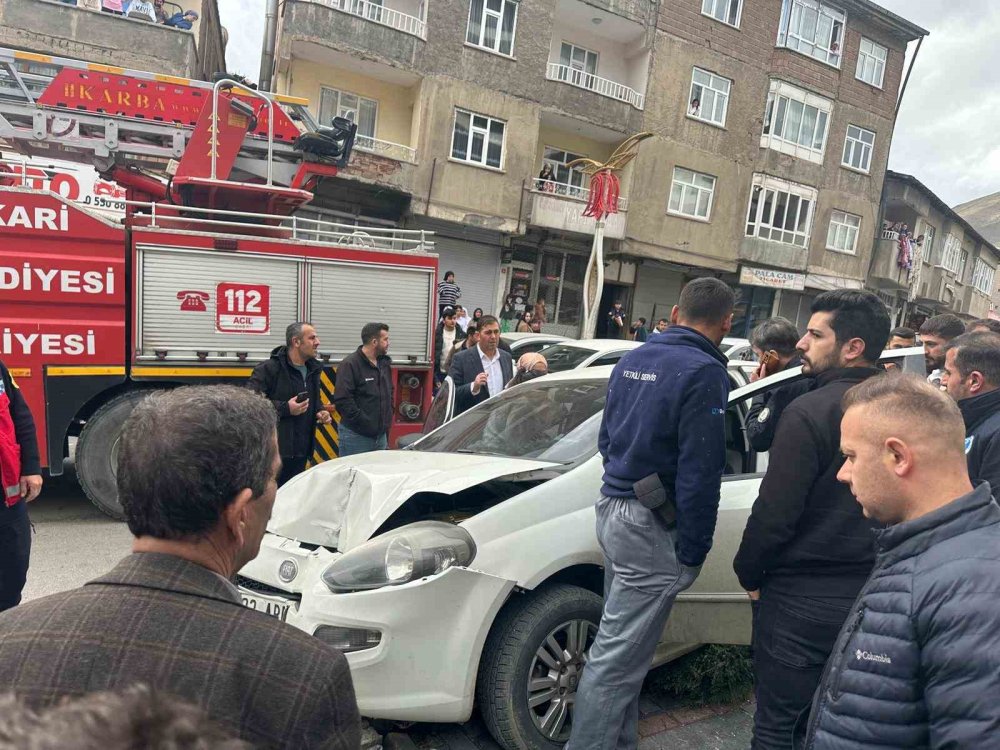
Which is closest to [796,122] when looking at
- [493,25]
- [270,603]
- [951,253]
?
[493,25]

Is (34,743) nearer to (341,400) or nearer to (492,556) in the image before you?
(492,556)

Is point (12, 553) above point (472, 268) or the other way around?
the other way around

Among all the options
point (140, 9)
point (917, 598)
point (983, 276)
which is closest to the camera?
point (917, 598)

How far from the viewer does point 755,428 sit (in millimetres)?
3080

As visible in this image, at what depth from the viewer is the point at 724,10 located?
19.6 m

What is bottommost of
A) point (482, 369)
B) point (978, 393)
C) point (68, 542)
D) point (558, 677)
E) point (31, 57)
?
point (68, 542)

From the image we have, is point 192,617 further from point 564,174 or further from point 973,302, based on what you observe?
point 973,302

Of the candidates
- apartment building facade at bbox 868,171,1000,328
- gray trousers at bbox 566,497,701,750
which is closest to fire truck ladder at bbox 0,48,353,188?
gray trousers at bbox 566,497,701,750

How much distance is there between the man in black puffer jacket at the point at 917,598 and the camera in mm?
1235

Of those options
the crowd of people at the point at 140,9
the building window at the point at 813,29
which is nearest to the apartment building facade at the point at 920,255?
the building window at the point at 813,29

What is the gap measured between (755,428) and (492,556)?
1.40 meters

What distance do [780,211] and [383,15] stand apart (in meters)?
13.9

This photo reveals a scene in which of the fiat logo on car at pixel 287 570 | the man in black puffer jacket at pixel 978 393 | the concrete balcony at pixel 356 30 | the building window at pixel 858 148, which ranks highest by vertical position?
the building window at pixel 858 148

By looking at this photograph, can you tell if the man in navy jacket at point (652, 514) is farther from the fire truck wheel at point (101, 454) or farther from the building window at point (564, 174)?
the building window at point (564, 174)
